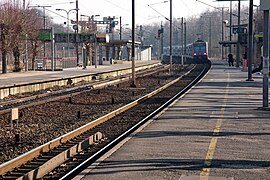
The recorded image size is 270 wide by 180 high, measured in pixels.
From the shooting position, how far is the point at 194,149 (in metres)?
11.3

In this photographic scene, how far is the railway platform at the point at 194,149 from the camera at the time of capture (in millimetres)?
9008

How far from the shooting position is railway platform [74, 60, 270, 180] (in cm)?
901

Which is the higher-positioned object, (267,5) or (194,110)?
(267,5)

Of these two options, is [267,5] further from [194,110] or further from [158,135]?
[158,135]

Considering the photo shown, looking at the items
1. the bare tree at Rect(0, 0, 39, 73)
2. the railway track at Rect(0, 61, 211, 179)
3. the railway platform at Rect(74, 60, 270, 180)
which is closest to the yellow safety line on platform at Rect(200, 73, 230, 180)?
the railway platform at Rect(74, 60, 270, 180)

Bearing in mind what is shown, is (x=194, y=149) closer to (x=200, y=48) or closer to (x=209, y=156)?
(x=209, y=156)

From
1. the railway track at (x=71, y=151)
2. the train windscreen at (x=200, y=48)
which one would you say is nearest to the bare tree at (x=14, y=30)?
the railway track at (x=71, y=151)

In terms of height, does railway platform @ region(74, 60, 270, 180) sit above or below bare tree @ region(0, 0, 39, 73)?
below

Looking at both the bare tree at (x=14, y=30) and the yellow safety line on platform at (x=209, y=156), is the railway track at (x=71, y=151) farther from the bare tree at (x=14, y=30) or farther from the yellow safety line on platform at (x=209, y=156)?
the bare tree at (x=14, y=30)

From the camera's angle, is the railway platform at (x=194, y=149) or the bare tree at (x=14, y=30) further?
the bare tree at (x=14, y=30)

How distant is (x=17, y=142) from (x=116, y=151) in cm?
248

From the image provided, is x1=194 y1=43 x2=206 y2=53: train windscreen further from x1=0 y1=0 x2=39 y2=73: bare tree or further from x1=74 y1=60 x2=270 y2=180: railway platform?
→ x1=74 y1=60 x2=270 y2=180: railway platform

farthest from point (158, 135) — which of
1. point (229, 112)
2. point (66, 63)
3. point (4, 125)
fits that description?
point (66, 63)

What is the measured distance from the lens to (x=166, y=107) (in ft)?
68.1
